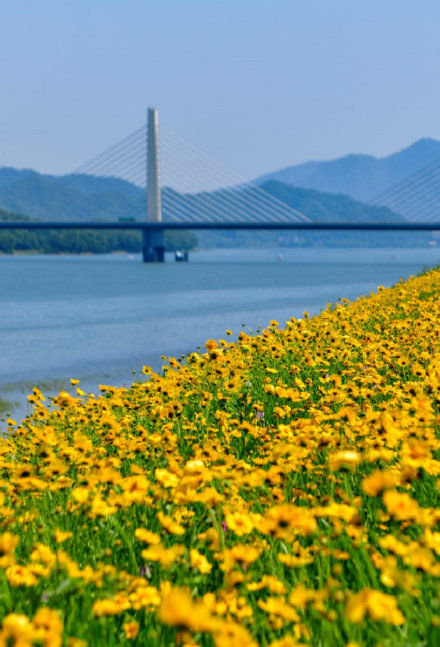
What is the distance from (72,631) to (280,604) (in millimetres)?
666

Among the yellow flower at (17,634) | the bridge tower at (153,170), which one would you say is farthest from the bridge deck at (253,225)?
the yellow flower at (17,634)

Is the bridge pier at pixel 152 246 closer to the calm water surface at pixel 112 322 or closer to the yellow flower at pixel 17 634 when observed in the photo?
the calm water surface at pixel 112 322

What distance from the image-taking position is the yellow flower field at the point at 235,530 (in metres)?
1.88

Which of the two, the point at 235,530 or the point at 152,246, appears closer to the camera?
the point at 235,530

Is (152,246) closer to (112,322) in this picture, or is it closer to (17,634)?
(112,322)

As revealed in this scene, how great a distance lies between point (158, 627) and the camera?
2.33 meters

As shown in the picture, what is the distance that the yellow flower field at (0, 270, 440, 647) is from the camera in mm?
1882

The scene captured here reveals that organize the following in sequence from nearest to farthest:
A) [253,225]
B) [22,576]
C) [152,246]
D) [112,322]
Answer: [22,576], [112,322], [253,225], [152,246]

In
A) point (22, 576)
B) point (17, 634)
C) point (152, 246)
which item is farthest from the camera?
point (152, 246)

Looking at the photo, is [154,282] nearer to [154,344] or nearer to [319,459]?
[154,344]

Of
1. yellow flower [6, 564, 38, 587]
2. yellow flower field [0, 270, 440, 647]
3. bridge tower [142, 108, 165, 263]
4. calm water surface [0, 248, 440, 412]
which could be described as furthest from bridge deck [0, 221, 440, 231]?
yellow flower [6, 564, 38, 587]

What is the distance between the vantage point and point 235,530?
219cm

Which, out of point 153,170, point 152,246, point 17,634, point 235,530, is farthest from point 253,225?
point 17,634

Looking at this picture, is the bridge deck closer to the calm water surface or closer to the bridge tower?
the bridge tower
